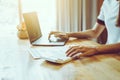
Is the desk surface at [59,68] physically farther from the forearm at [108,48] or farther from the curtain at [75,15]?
the curtain at [75,15]

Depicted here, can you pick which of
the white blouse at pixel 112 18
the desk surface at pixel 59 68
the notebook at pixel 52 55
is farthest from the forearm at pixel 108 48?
the white blouse at pixel 112 18

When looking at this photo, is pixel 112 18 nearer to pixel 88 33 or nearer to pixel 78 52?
pixel 88 33

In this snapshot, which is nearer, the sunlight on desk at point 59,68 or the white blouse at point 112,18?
the sunlight on desk at point 59,68

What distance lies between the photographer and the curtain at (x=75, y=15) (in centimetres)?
309

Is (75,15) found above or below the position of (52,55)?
below

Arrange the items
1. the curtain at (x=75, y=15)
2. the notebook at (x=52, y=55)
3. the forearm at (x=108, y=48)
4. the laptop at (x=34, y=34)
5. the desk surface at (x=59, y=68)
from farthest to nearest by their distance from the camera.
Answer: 1. the curtain at (x=75, y=15)
2. the laptop at (x=34, y=34)
3. the forearm at (x=108, y=48)
4. the notebook at (x=52, y=55)
5. the desk surface at (x=59, y=68)

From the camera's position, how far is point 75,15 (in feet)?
10.4

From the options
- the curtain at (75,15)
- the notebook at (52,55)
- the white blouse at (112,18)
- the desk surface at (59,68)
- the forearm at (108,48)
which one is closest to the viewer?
the desk surface at (59,68)

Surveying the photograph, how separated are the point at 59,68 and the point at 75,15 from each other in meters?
2.07

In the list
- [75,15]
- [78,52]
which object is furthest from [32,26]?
[75,15]

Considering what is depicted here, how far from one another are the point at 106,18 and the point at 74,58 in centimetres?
81

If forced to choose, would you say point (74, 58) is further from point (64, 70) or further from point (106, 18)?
point (106, 18)

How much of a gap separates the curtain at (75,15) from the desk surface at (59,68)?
1749mm

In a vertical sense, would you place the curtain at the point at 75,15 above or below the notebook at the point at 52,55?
below
